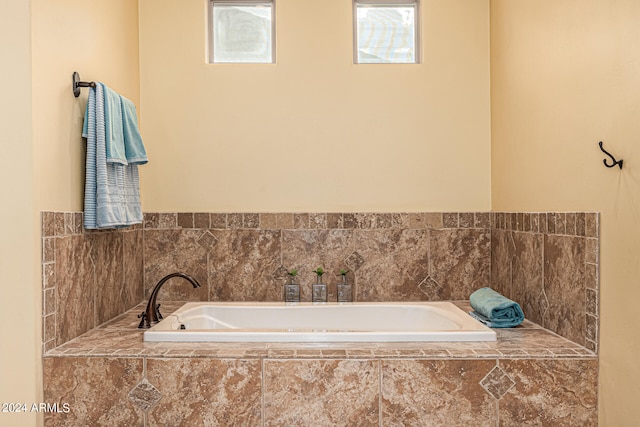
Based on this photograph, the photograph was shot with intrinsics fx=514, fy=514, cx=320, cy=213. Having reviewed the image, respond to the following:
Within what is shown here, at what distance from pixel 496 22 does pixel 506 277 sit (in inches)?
60.4

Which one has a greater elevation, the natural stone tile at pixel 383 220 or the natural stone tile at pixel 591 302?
the natural stone tile at pixel 383 220

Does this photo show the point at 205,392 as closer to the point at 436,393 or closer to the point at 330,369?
the point at 330,369

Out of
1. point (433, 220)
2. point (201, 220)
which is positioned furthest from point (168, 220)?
point (433, 220)

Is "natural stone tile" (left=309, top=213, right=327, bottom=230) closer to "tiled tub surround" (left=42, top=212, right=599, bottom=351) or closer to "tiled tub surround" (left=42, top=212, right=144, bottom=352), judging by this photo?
"tiled tub surround" (left=42, top=212, right=599, bottom=351)

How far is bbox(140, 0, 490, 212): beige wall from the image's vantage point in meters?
3.21

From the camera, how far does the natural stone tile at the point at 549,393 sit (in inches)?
78.7

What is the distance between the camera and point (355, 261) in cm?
320

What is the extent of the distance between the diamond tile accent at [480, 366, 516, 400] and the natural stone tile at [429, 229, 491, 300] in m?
1.21

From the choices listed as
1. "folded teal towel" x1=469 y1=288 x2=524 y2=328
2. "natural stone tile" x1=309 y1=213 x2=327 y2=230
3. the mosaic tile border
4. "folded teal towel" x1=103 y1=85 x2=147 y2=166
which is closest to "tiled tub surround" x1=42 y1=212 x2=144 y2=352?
"folded teal towel" x1=103 y1=85 x2=147 y2=166

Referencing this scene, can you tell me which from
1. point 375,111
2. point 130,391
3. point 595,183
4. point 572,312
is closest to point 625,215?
point 595,183

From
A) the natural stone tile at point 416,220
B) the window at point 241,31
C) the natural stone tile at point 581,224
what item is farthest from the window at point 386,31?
the natural stone tile at point 581,224

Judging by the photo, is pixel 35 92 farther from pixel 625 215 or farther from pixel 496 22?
pixel 496 22

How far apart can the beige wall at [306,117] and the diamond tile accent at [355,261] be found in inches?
11.6

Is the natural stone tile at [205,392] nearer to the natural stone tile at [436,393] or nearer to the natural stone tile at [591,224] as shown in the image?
the natural stone tile at [436,393]
